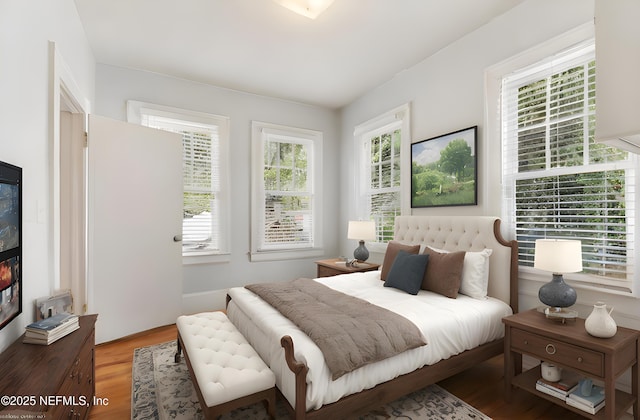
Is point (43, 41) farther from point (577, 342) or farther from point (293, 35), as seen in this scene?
point (577, 342)

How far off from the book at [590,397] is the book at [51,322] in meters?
2.92

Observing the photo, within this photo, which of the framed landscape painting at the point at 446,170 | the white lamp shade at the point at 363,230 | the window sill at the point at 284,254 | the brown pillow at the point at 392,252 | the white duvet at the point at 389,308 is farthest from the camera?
the window sill at the point at 284,254

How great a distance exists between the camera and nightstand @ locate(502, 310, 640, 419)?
1690 millimetres

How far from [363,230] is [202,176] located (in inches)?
86.1

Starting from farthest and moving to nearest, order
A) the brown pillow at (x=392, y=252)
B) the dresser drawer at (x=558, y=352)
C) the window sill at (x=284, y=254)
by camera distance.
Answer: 1. the window sill at (x=284, y=254)
2. the brown pillow at (x=392, y=252)
3. the dresser drawer at (x=558, y=352)

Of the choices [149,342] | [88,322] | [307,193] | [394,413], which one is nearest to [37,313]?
[88,322]

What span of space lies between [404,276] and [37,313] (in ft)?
8.38

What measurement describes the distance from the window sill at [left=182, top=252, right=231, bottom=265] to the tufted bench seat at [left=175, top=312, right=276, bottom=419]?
1827mm

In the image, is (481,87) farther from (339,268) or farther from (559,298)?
Result: (339,268)

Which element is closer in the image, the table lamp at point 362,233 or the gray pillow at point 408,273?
the gray pillow at point 408,273

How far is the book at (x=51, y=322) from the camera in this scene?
1625mm

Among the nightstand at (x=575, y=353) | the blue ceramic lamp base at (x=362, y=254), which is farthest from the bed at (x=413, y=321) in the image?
the blue ceramic lamp base at (x=362, y=254)

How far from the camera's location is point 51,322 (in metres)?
1.72

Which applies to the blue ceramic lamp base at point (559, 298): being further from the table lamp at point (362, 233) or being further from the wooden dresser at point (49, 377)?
the wooden dresser at point (49, 377)
